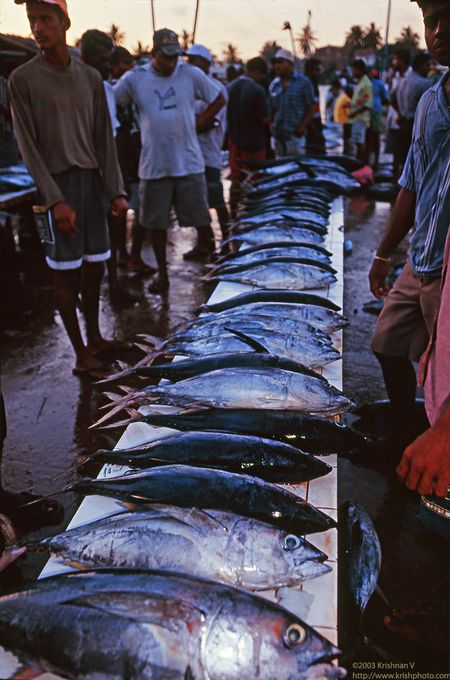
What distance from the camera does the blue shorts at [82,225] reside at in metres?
3.90

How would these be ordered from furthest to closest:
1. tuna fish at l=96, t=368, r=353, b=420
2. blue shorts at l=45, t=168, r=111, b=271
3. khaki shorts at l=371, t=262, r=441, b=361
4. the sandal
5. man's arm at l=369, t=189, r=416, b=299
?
the sandal
blue shorts at l=45, t=168, r=111, b=271
man's arm at l=369, t=189, r=416, b=299
khaki shorts at l=371, t=262, r=441, b=361
tuna fish at l=96, t=368, r=353, b=420

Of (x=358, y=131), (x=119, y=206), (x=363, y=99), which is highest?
(x=363, y=99)

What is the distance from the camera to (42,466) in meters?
3.30

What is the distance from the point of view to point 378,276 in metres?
3.19

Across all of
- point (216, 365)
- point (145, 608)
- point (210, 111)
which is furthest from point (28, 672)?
point (210, 111)

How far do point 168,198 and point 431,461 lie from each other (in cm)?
458

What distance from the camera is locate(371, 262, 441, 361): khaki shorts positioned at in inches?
109

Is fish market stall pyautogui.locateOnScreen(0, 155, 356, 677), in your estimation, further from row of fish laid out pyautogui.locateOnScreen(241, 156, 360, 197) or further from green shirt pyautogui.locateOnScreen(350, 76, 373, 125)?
green shirt pyautogui.locateOnScreen(350, 76, 373, 125)

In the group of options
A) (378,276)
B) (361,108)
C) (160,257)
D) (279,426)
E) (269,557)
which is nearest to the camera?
(269,557)

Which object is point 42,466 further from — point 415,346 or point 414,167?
point 414,167

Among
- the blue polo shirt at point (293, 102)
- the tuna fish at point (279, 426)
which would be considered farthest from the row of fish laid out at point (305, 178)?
the tuna fish at point (279, 426)

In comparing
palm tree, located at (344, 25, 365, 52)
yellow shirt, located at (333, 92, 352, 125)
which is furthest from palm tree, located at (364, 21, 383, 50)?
yellow shirt, located at (333, 92, 352, 125)

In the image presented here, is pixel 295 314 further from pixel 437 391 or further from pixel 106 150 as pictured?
pixel 106 150

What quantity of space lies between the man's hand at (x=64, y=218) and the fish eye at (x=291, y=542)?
2822 millimetres
